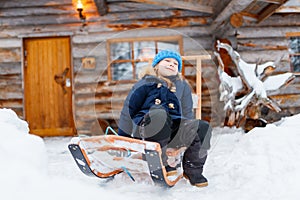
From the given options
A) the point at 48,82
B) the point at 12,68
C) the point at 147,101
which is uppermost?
the point at 147,101

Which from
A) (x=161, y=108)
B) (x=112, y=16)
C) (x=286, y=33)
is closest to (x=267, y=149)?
(x=161, y=108)

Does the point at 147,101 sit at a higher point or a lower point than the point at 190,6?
lower

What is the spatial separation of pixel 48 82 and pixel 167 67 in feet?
13.5

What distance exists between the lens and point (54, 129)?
604cm

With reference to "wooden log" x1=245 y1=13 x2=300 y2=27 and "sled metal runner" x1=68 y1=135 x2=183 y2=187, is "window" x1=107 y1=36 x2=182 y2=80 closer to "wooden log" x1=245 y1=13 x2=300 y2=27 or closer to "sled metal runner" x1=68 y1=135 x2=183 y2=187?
"wooden log" x1=245 y1=13 x2=300 y2=27

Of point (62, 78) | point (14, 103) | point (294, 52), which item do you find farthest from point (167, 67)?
point (14, 103)

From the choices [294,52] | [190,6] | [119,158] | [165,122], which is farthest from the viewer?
[294,52]

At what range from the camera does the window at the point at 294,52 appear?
5934 mm

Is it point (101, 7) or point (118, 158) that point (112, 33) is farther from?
point (118, 158)

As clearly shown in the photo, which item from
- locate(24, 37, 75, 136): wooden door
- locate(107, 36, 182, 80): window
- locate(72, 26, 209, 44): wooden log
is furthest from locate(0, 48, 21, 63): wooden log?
locate(107, 36, 182, 80): window

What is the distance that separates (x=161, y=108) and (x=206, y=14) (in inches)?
167

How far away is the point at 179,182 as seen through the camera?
252cm

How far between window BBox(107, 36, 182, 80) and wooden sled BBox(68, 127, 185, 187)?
3615 mm

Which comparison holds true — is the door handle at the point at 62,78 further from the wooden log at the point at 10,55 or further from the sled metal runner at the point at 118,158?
the sled metal runner at the point at 118,158
